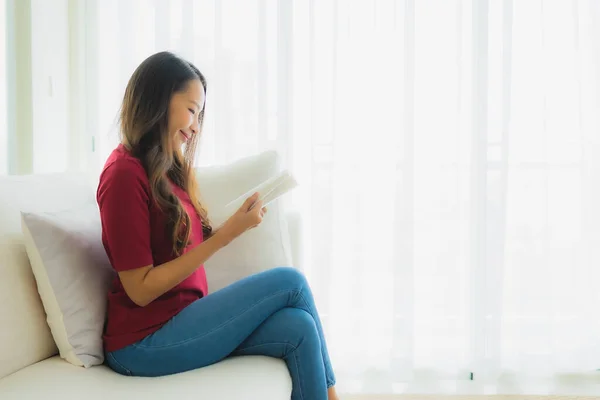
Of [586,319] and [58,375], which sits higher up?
[58,375]

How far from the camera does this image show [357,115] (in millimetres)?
2404

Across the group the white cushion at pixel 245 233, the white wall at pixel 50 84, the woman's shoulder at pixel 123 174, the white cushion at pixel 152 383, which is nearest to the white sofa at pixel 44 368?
the white cushion at pixel 152 383

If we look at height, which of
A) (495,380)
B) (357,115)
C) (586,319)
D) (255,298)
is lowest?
(495,380)

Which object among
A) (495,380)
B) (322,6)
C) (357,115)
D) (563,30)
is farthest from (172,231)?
(563,30)

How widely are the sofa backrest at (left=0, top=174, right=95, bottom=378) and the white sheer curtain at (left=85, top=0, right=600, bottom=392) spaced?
925 mm

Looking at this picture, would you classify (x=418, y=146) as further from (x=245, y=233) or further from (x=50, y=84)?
(x=50, y=84)

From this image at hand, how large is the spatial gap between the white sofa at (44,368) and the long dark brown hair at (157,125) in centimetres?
29

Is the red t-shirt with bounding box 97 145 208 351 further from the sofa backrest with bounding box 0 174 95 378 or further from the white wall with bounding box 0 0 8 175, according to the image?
the white wall with bounding box 0 0 8 175

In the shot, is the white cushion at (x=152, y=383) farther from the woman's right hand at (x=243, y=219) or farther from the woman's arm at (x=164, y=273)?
the woman's right hand at (x=243, y=219)

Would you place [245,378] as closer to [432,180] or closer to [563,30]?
[432,180]

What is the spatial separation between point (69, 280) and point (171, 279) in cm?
24

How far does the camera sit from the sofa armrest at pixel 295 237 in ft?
6.59

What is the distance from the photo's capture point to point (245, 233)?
6.00 ft

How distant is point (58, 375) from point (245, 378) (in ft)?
1.35
